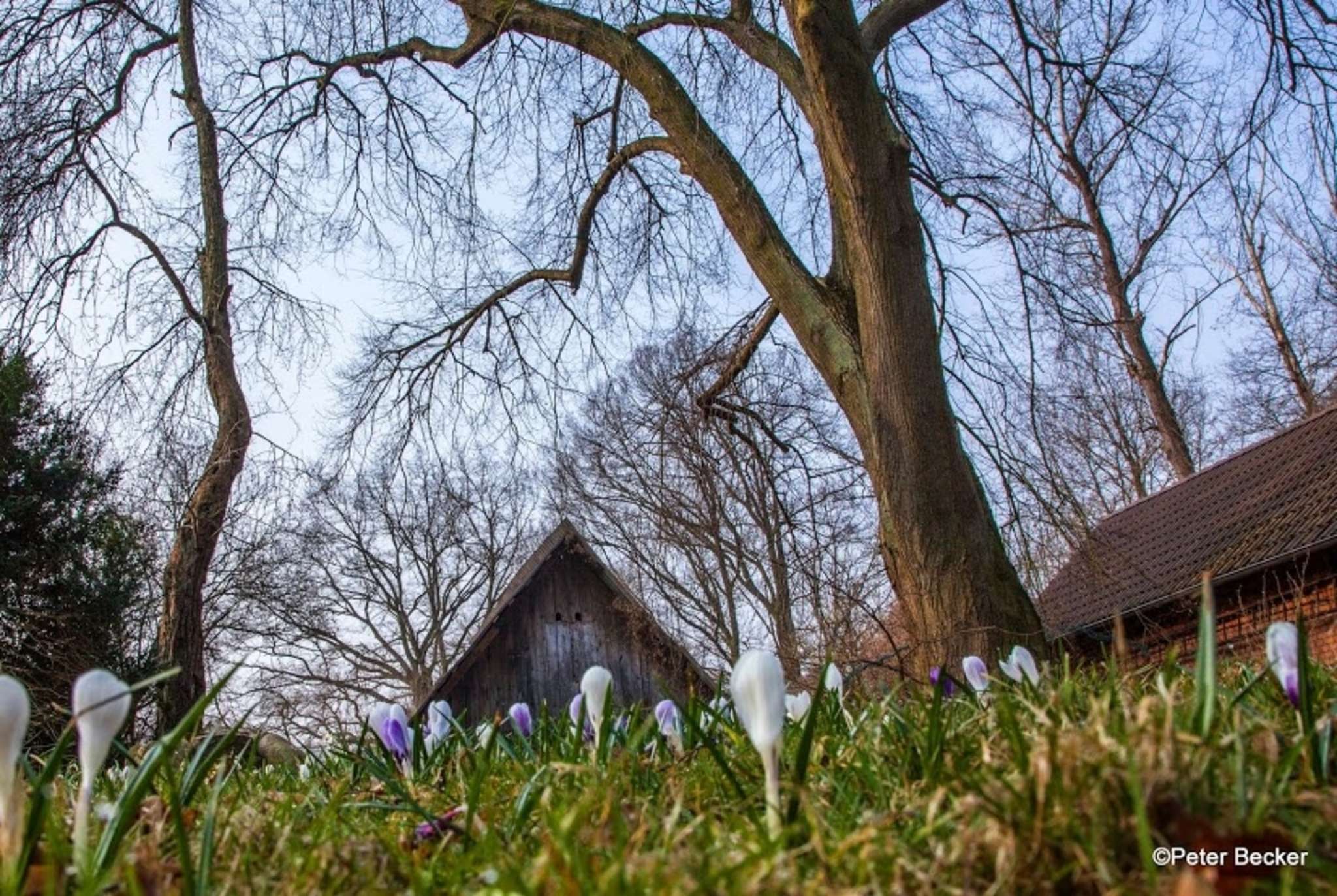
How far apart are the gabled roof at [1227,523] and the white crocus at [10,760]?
10.1m

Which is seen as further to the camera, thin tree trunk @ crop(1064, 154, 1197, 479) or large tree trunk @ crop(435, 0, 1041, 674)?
thin tree trunk @ crop(1064, 154, 1197, 479)

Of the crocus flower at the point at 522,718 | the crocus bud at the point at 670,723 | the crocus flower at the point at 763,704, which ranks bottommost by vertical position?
the crocus flower at the point at 763,704

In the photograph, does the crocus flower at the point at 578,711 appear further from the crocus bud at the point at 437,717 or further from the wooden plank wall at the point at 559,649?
the wooden plank wall at the point at 559,649

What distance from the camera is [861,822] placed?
46.2 inches

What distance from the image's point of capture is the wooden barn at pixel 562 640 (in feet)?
53.0

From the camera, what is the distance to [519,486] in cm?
2309

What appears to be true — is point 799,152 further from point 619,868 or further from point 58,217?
point 619,868

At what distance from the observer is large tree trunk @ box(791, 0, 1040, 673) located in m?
5.72

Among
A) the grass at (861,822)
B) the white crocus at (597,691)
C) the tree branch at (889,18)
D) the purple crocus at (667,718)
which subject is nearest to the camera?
the grass at (861,822)

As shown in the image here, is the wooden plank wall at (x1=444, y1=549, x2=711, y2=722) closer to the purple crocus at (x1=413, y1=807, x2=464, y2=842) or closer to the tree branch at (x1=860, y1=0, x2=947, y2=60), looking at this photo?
the tree branch at (x1=860, y1=0, x2=947, y2=60)

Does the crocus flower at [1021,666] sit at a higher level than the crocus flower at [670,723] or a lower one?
higher

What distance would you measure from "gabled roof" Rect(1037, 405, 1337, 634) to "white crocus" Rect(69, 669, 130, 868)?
32.8 ft

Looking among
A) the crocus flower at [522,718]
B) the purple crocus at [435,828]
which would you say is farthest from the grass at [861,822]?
the crocus flower at [522,718]

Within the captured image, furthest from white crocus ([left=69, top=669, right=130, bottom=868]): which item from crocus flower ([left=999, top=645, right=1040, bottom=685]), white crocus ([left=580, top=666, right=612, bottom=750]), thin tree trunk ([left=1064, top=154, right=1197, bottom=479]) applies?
thin tree trunk ([left=1064, top=154, right=1197, bottom=479])
